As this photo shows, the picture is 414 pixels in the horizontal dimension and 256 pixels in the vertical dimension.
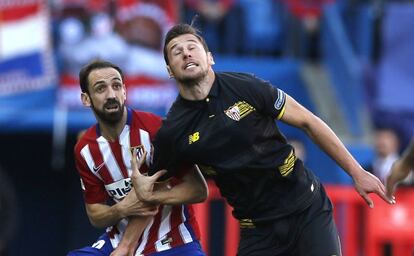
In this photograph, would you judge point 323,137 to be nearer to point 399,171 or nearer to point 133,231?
point 399,171

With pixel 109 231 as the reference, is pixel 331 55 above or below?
above

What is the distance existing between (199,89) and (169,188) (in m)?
0.67

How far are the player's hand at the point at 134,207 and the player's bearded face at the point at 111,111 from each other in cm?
48

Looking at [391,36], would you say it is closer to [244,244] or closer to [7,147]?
[7,147]

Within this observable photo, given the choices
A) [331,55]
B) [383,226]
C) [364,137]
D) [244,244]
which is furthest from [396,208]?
[244,244]

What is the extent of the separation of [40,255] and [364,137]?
Result: 4454 millimetres

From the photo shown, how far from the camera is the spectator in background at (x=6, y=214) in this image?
1250cm

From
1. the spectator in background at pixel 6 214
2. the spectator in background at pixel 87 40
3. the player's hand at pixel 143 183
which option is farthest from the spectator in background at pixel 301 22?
the player's hand at pixel 143 183

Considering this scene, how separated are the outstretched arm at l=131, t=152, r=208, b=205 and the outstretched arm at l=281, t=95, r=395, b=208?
72cm

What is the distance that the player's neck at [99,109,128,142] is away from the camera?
722 cm

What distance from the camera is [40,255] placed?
14.5 metres

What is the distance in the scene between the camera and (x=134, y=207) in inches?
278

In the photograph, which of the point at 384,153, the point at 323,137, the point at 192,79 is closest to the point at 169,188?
the point at 192,79

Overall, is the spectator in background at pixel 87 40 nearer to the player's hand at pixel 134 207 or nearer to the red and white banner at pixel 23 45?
the red and white banner at pixel 23 45
